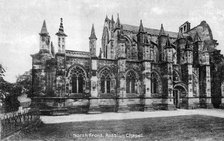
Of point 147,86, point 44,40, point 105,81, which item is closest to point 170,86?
point 147,86

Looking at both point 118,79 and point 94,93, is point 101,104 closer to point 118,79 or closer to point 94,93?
point 94,93

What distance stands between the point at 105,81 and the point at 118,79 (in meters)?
1.54

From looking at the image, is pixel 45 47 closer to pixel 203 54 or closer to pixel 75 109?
pixel 75 109

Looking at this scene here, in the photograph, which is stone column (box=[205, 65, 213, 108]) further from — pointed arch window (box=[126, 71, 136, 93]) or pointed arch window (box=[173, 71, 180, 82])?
pointed arch window (box=[126, 71, 136, 93])

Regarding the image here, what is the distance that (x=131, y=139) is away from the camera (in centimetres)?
745

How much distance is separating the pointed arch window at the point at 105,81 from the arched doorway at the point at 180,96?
982 centimetres

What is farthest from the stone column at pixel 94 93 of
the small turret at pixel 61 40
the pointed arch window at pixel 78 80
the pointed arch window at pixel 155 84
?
the pointed arch window at pixel 155 84

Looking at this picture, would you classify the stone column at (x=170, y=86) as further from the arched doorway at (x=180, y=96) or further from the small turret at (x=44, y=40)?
the small turret at (x=44, y=40)

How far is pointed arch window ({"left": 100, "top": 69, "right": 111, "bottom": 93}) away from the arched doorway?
982 cm

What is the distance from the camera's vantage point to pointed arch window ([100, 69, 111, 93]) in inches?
775

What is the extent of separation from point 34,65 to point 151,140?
14563mm

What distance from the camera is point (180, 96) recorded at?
23.8 metres

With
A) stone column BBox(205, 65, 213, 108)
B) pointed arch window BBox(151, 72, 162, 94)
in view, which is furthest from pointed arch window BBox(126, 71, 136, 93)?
stone column BBox(205, 65, 213, 108)

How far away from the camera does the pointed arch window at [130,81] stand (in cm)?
2080
